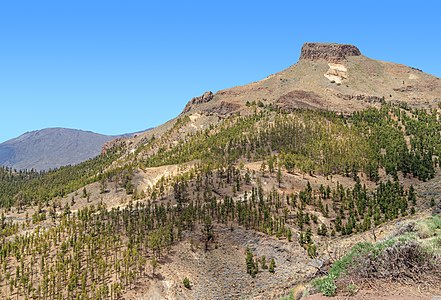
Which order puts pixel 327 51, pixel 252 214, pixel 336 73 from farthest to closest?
pixel 327 51 < pixel 336 73 < pixel 252 214

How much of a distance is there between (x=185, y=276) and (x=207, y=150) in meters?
52.2

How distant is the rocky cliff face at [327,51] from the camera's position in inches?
6378

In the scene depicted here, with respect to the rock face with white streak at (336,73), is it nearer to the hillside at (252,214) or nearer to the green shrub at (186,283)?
the hillside at (252,214)

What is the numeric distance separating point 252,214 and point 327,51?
409ft

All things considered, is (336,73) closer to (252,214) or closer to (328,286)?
(252,214)

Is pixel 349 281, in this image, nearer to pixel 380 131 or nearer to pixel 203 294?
pixel 203 294

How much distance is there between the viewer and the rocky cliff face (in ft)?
531

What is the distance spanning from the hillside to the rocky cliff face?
129 ft

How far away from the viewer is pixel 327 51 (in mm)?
163500

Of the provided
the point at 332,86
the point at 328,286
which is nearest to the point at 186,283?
the point at 328,286

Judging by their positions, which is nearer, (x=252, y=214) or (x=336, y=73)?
(x=252, y=214)

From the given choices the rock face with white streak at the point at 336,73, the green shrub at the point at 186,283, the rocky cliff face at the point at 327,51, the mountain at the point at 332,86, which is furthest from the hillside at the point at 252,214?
the rocky cliff face at the point at 327,51

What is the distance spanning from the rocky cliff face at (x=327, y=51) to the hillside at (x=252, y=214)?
3931 centimetres

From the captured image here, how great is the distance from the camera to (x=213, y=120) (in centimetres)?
12031
